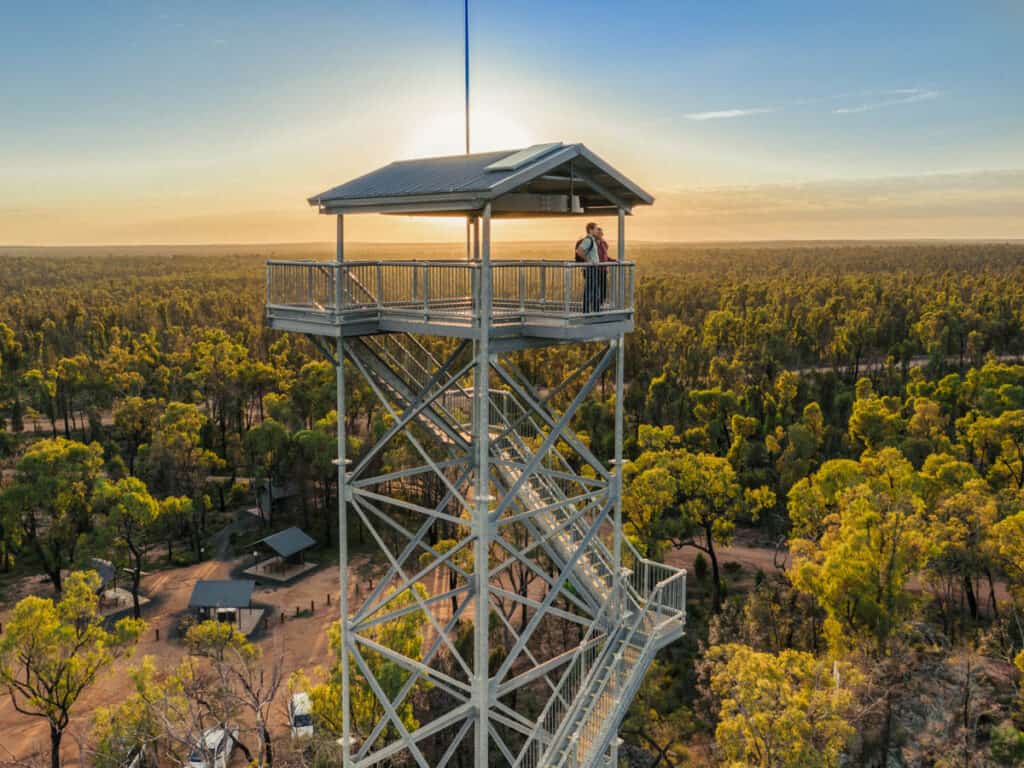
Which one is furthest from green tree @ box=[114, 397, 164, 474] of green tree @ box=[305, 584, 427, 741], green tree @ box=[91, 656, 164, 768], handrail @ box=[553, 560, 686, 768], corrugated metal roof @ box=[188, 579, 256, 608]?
handrail @ box=[553, 560, 686, 768]

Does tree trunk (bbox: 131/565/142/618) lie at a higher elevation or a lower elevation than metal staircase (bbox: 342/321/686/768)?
lower

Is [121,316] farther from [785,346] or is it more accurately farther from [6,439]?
[785,346]

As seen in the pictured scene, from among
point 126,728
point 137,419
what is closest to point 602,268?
point 126,728

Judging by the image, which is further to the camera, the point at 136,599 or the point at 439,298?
the point at 136,599

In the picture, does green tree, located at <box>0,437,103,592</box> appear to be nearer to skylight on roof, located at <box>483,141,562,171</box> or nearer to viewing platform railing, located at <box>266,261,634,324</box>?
viewing platform railing, located at <box>266,261,634,324</box>

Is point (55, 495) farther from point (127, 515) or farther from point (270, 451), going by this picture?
point (270, 451)

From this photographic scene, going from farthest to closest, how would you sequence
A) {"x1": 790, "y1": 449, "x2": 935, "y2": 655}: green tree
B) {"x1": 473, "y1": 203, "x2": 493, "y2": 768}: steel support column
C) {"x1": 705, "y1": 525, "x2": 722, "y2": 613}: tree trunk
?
{"x1": 705, "y1": 525, "x2": 722, "y2": 613}: tree trunk
{"x1": 790, "y1": 449, "x2": 935, "y2": 655}: green tree
{"x1": 473, "y1": 203, "x2": 493, "y2": 768}: steel support column
